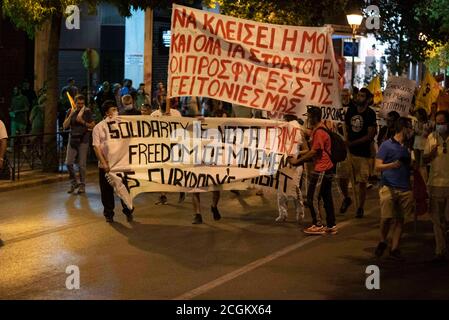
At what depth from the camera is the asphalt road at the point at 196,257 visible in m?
8.23

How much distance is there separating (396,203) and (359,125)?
11.6 ft

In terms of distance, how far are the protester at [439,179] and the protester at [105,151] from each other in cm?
442

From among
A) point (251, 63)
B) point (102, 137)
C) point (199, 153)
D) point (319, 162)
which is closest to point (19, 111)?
point (102, 137)

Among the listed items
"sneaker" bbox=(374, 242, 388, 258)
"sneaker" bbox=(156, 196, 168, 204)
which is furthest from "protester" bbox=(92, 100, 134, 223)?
"sneaker" bbox=(374, 242, 388, 258)

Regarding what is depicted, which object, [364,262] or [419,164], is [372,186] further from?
[364,262]

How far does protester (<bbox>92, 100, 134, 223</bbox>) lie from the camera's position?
11.9m

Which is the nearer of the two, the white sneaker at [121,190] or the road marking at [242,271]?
the road marking at [242,271]

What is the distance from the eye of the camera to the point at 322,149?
37.1ft

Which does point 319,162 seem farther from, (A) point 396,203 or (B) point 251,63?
(A) point 396,203

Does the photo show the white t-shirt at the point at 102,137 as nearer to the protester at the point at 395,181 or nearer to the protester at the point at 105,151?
the protester at the point at 105,151

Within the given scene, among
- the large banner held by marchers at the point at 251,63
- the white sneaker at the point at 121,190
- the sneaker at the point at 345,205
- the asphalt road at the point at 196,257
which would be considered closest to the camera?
the asphalt road at the point at 196,257

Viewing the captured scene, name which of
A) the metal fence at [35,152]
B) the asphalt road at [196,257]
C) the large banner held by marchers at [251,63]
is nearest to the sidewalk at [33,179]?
the metal fence at [35,152]

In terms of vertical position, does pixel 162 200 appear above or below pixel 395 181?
below

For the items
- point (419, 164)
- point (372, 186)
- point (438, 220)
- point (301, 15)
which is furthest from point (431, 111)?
point (301, 15)
